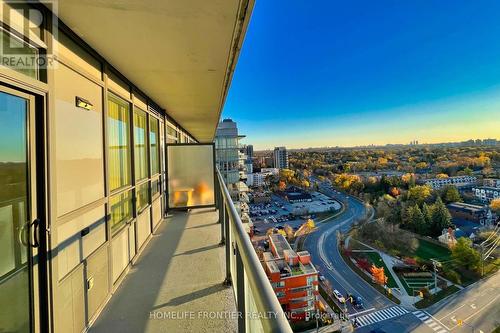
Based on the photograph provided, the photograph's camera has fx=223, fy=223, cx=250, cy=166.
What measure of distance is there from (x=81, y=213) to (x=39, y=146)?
0.63 meters

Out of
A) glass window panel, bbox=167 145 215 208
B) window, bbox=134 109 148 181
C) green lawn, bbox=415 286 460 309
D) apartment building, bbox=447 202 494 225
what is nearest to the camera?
window, bbox=134 109 148 181

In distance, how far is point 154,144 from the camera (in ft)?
14.1

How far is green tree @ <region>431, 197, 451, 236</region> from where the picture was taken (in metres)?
14.4

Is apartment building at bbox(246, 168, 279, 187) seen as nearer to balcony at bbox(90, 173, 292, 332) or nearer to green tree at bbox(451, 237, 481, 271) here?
green tree at bbox(451, 237, 481, 271)

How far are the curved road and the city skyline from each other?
1107 cm

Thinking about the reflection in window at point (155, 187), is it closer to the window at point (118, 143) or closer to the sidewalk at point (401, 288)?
the window at point (118, 143)

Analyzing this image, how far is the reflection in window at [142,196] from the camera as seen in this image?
10.9ft

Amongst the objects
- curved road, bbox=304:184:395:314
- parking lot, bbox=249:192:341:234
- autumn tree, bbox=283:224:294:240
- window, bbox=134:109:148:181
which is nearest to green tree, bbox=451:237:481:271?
curved road, bbox=304:184:395:314

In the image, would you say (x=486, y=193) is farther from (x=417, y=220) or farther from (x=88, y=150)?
(x=88, y=150)

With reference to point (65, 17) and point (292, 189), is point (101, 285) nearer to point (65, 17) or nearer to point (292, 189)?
point (65, 17)

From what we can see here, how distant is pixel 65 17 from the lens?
1.52 meters

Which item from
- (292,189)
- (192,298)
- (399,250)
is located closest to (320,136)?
(292,189)

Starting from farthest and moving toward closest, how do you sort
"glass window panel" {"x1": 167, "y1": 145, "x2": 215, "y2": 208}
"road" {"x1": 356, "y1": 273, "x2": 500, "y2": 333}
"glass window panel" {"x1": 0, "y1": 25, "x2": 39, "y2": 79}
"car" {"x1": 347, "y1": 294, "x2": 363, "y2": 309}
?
"car" {"x1": 347, "y1": 294, "x2": 363, "y2": 309} < "road" {"x1": 356, "y1": 273, "x2": 500, "y2": 333} < "glass window panel" {"x1": 167, "y1": 145, "x2": 215, "y2": 208} < "glass window panel" {"x1": 0, "y1": 25, "x2": 39, "y2": 79}

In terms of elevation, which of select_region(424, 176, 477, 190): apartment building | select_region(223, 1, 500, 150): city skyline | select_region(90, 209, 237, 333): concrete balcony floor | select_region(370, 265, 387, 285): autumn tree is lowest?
select_region(370, 265, 387, 285): autumn tree
